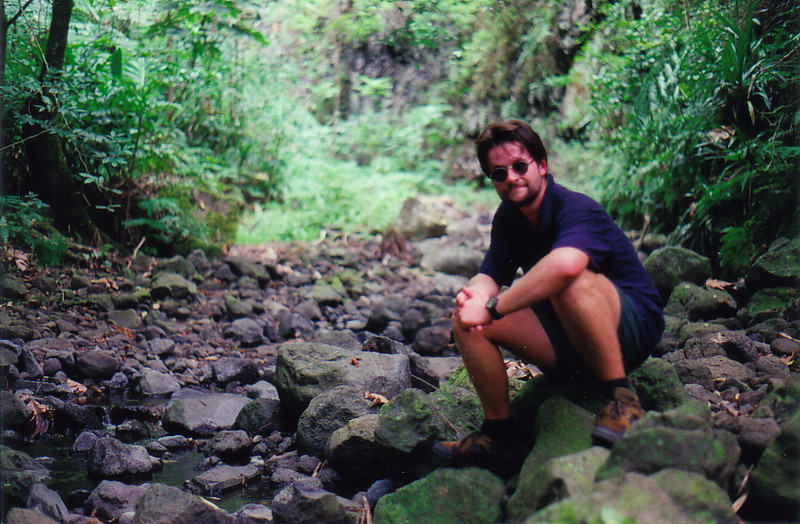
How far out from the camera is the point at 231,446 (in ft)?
11.3

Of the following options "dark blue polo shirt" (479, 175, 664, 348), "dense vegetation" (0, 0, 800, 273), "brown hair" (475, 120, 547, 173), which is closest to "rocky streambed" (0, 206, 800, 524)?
"dark blue polo shirt" (479, 175, 664, 348)

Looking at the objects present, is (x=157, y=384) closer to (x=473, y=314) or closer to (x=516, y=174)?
(x=473, y=314)

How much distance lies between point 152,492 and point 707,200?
4776 millimetres

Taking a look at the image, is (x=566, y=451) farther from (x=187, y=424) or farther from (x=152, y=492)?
(x=187, y=424)

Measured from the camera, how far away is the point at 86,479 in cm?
310

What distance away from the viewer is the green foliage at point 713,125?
4.99 metres

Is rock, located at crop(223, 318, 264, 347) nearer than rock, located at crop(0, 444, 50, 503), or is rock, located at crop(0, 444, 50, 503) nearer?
rock, located at crop(0, 444, 50, 503)

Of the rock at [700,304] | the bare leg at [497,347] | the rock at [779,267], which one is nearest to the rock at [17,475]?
the bare leg at [497,347]

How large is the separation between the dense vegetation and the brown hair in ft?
9.21

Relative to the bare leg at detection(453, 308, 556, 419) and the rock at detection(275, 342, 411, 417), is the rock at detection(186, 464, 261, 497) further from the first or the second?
the bare leg at detection(453, 308, 556, 419)

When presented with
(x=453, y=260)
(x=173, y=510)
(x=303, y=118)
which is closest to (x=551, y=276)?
(x=173, y=510)

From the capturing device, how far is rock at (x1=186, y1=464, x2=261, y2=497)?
3.04 metres

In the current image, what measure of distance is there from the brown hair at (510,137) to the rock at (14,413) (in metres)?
2.63

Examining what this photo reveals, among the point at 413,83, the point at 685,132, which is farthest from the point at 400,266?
the point at 413,83
